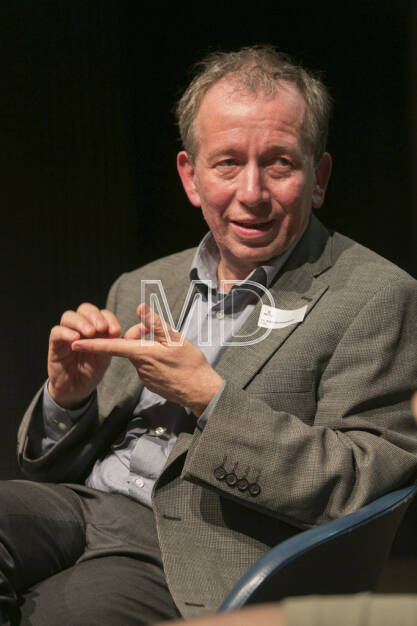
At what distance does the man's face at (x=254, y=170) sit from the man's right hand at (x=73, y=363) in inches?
17.6

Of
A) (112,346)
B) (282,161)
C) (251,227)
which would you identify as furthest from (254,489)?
(282,161)

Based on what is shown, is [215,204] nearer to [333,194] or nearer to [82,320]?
[82,320]

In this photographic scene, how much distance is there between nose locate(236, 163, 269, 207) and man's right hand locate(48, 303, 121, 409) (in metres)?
0.48

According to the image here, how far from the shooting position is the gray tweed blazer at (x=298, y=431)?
1808 millimetres

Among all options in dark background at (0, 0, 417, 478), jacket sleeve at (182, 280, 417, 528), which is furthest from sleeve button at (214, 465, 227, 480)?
dark background at (0, 0, 417, 478)

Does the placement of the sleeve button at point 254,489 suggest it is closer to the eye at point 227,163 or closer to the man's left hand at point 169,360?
the man's left hand at point 169,360

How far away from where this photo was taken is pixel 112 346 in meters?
1.86

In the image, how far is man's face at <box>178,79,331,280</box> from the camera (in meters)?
2.15

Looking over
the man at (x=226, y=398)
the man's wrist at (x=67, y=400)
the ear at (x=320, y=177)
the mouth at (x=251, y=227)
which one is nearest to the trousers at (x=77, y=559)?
the man at (x=226, y=398)

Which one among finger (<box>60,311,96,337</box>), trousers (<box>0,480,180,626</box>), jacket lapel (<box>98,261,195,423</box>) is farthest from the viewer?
jacket lapel (<box>98,261,195,423</box>)

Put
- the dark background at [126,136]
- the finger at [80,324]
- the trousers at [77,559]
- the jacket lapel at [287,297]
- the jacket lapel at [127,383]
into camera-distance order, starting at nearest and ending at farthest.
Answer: the trousers at [77,559], the finger at [80,324], the jacket lapel at [287,297], the jacket lapel at [127,383], the dark background at [126,136]

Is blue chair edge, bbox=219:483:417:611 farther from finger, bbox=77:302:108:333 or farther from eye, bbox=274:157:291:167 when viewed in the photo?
eye, bbox=274:157:291:167

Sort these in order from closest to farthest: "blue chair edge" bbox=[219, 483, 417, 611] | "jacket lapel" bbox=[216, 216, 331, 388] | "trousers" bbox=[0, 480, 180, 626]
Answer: "blue chair edge" bbox=[219, 483, 417, 611] < "trousers" bbox=[0, 480, 180, 626] < "jacket lapel" bbox=[216, 216, 331, 388]

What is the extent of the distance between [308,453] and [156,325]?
0.45 metres
